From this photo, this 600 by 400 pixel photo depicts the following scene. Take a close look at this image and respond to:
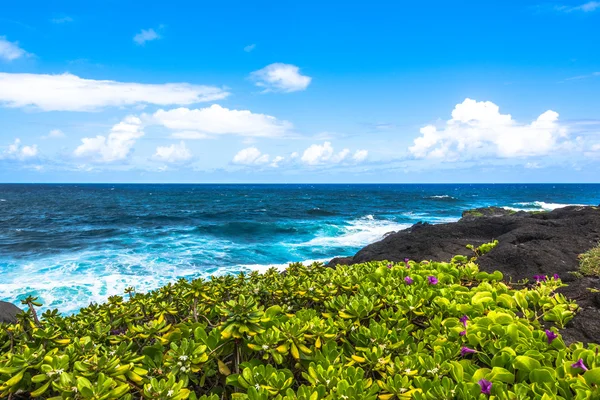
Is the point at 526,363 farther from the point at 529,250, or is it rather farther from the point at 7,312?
the point at 7,312

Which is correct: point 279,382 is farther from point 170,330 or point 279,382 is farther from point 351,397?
point 170,330

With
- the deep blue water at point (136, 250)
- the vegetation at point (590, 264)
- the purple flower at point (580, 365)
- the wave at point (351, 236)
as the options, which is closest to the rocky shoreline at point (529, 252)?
the vegetation at point (590, 264)

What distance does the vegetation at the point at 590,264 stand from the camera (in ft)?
15.1

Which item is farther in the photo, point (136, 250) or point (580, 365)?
point (136, 250)

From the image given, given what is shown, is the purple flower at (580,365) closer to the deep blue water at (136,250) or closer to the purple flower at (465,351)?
the purple flower at (465,351)

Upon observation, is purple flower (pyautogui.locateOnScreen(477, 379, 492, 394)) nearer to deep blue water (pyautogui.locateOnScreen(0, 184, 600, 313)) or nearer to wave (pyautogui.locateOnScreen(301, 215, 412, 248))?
deep blue water (pyautogui.locateOnScreen(0, 184, 600, 313))

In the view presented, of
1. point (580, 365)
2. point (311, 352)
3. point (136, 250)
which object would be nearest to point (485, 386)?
point (580, 365)

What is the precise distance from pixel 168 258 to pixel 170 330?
1534 cm

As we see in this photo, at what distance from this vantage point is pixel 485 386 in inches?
68.9

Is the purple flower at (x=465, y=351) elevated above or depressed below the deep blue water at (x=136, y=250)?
above

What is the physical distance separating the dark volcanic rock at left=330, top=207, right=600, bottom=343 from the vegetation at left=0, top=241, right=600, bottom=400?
0.61 meters

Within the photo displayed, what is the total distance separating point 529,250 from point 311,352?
463 centimetres

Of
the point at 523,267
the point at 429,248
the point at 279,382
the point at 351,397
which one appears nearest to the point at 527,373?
the point at 351,397

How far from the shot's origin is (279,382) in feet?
5.67
